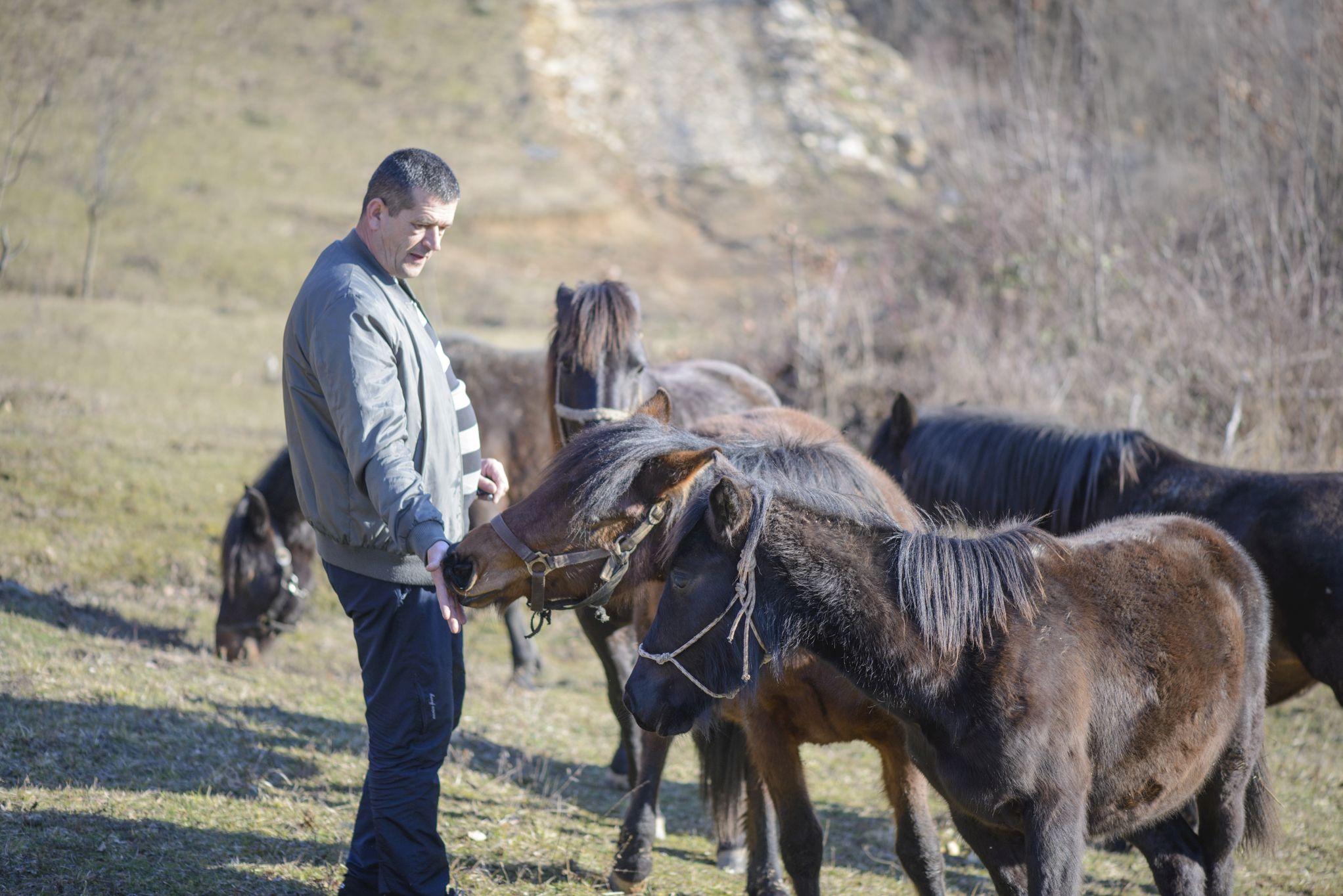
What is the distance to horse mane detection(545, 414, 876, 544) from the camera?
3.01m

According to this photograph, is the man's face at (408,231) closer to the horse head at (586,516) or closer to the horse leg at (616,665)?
the horse head at (586,516)

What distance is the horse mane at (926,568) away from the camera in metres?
3.00

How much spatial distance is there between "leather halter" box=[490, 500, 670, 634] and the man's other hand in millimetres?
840

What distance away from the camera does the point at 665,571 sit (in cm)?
311

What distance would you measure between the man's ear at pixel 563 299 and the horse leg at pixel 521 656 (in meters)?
3.08

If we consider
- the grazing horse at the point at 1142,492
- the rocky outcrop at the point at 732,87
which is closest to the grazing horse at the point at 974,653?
the grazing horse at the point at 1142,492

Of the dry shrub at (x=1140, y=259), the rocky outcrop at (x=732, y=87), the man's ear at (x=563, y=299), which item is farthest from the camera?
the rocky outcrop at (x=732, y=87)

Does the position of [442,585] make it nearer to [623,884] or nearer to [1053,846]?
[1053,846]

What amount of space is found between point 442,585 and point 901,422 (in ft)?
13.3

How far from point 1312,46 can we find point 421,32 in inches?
1427

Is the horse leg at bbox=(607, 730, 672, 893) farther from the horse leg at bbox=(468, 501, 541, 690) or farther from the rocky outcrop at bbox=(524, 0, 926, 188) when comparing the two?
the rocky outcrop at bbox=(524, 0, 926, 188)

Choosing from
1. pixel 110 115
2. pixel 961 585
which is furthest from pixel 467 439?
pixel 110 115

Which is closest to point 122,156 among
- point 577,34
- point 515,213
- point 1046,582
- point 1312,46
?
point 515,213

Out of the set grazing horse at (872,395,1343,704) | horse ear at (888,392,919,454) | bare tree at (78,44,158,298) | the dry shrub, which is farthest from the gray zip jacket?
bare tree at (78,44,158,298)
